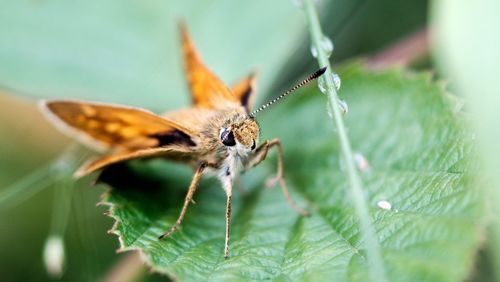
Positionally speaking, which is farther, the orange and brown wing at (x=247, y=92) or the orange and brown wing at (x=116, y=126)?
the orange and brown wing at (x=247, y=92)

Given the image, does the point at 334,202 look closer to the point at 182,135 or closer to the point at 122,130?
the point at 182,135

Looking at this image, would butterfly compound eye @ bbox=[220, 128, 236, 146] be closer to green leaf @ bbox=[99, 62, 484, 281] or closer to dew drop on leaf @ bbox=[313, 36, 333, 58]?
green leaf @ bbox=[99, 62, 484, 281]

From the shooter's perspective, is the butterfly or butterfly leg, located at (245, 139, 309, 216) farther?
butterfly leg, located at (245, 139, 309, 216)

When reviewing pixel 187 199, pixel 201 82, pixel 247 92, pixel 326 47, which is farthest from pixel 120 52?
pixel 326 47

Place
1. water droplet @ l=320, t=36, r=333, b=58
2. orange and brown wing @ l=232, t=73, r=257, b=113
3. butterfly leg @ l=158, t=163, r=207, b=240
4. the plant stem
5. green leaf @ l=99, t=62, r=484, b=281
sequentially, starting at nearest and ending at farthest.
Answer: the plant stem, green leaf @ l=99, t=62, r=484, b=281, water droplet @ l=320, t=36, r=333, b=58, butterfly leg @ l=158, t=163, r=207, b=240, orange and brown wing @ l=232, t=73, r=257, b=113

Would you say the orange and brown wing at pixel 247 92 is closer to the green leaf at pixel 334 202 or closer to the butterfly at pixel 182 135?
the butterfly at pixel 182 135

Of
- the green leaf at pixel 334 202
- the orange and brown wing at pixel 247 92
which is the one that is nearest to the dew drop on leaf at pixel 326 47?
the green leaf at pixel 334 202

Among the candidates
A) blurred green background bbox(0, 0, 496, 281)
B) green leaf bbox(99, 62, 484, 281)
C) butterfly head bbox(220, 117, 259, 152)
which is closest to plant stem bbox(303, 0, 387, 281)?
green leaf bbox(99, 62, 484, 281)
